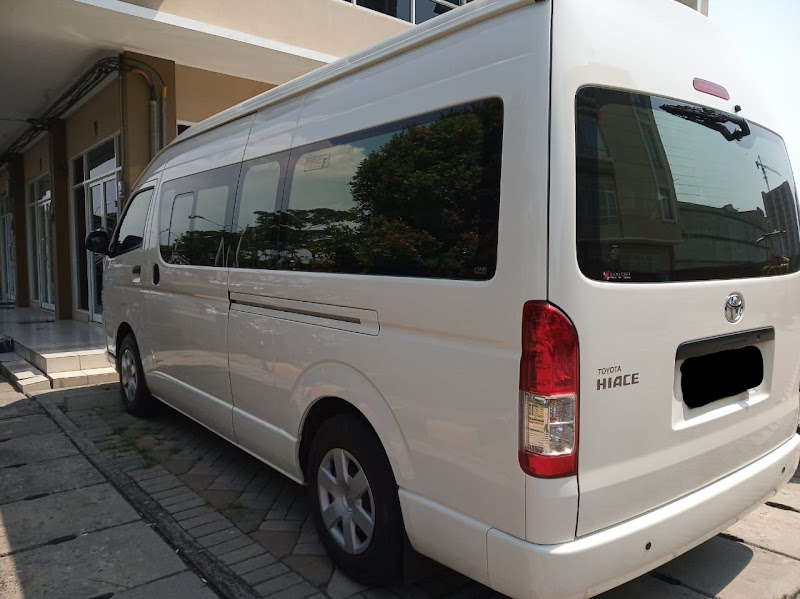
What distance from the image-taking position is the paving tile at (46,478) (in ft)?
13.0

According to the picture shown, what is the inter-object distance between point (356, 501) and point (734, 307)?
1795mm

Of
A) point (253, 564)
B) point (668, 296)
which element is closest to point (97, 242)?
point (253, 564)

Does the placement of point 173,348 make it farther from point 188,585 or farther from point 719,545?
point 719,545

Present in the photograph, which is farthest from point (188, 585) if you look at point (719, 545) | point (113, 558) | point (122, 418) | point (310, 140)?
point (122, 418)

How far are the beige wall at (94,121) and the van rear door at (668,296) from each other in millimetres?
8149

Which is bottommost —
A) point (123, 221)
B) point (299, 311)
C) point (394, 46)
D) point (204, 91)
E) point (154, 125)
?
point (299, 311)

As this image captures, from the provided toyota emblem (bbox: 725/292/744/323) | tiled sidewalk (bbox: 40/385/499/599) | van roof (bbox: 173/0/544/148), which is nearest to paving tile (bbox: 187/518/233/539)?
tiled sidewalk (bbox: 40/385/499/599)

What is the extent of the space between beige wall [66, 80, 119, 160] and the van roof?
19.2ft

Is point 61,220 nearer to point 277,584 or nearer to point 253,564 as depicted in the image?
point 253,564

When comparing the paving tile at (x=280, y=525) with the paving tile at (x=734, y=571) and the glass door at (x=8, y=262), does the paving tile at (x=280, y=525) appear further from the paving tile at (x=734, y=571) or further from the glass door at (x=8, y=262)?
the glass door at (x=8, y=262)

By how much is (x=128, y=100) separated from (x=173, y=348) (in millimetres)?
4941

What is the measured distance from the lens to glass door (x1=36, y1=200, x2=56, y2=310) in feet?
41.5

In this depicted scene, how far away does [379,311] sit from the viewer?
2.52m

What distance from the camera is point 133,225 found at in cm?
532
